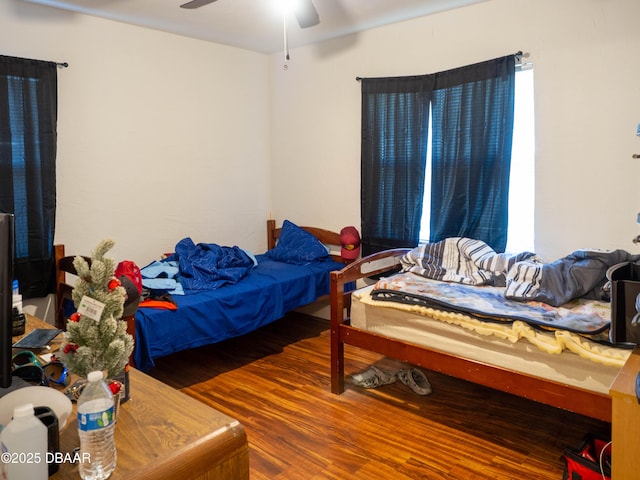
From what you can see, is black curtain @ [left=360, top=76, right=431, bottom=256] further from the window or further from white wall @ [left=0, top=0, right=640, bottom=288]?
the window

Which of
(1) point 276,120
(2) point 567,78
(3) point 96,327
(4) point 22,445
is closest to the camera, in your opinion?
(4) point 22,445

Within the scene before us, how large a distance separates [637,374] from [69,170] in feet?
11.4

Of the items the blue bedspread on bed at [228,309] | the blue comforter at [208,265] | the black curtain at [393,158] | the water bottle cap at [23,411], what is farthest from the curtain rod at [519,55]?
the water bottle cap at [23,411]

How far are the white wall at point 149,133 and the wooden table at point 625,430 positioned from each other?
3316mm

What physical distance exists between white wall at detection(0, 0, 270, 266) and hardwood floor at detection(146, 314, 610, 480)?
116cm

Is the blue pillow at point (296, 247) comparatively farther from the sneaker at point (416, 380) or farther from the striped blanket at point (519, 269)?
the sneaker at point (416, 380)

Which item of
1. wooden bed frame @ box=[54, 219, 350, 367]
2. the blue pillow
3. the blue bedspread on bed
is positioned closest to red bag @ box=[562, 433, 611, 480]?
the blue bedspread on bed

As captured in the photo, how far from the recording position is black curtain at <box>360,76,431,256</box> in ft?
11.4

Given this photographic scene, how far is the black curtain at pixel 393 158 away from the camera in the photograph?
347 centimetres

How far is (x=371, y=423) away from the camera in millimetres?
2547

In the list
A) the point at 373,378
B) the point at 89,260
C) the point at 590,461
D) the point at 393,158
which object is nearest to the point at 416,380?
the point at 373,378

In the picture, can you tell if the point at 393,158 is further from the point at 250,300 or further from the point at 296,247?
the point at 250,300

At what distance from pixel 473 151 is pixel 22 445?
9.83ft

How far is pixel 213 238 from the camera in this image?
14.0 ft
